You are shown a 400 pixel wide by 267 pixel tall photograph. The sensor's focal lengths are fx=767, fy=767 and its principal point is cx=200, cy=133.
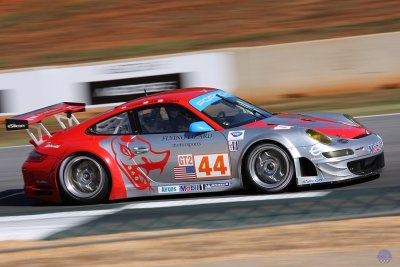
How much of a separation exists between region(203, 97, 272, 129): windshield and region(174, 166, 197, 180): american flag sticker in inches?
23.4

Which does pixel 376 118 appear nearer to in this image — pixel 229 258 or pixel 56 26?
pixel 229 258

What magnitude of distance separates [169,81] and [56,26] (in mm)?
9772

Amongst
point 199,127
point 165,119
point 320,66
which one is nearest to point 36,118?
point 165,119

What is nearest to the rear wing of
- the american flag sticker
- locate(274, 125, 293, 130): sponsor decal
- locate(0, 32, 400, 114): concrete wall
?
the american flag sticker

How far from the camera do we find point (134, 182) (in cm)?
848

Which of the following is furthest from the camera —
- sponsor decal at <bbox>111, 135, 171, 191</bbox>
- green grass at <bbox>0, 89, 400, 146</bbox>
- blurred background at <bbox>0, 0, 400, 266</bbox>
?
green grass at <bbox>0, 89, 400, 146</bbox>

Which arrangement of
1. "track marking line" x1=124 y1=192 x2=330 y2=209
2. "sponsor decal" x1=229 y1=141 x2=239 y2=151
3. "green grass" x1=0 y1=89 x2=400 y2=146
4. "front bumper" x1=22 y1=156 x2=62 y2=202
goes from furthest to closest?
"green grass" x1=0 y1=89 x2=400 y2=146 → "front bumper" x1=22 y1=156 x2=62 y2=202 → "sponsor decal" x1=229 y1=141 x2=239 y2=151 → "track marking line" x1=124 y1=192 x2=330 y2=209

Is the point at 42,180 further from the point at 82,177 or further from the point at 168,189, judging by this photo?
the point at 168,189

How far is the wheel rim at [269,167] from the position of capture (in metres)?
8.00

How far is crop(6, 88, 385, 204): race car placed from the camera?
7949 millimetres

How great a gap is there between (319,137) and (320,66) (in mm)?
7836

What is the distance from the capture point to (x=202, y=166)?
8.20m

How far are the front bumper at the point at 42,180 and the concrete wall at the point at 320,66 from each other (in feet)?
24.5

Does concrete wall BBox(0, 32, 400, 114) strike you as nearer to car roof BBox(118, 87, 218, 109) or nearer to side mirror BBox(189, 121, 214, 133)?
car roof BBox(118, 87, 218, 109)
